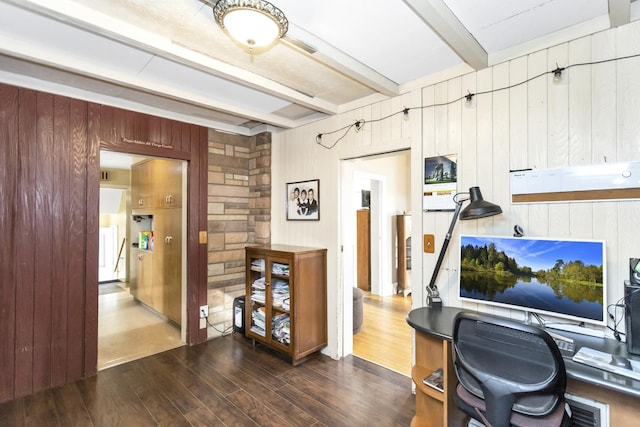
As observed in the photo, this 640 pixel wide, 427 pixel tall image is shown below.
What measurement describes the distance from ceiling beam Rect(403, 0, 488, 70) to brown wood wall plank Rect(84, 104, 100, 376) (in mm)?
2749

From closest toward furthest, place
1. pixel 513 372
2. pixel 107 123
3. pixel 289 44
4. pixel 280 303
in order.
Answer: pixel 513 372 < pixel 289 44 < pixel 107 123 < pixel 280 303

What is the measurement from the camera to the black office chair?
50.0 inches

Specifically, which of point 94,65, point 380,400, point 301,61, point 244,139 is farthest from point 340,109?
point 380,400

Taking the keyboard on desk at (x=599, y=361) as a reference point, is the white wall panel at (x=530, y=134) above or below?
above

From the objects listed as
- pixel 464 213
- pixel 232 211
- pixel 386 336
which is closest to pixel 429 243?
pixel 464 213

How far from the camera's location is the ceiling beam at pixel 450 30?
1.57 m

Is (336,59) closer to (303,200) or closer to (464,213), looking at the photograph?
(464,213)

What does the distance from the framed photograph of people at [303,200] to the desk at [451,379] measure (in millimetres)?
1507

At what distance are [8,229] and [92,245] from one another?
0.55 m

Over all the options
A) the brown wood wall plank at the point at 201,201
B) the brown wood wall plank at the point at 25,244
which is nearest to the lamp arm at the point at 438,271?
the brown wood wall plank at the point at 201,201

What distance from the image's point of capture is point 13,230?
2396 millimetres

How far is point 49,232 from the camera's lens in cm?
254

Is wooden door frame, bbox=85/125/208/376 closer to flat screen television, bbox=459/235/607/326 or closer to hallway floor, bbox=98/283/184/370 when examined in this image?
hallway floor, bbox=98/283/184/370

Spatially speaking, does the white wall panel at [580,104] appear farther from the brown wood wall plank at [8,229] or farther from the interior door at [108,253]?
the interior door at [108,253]
